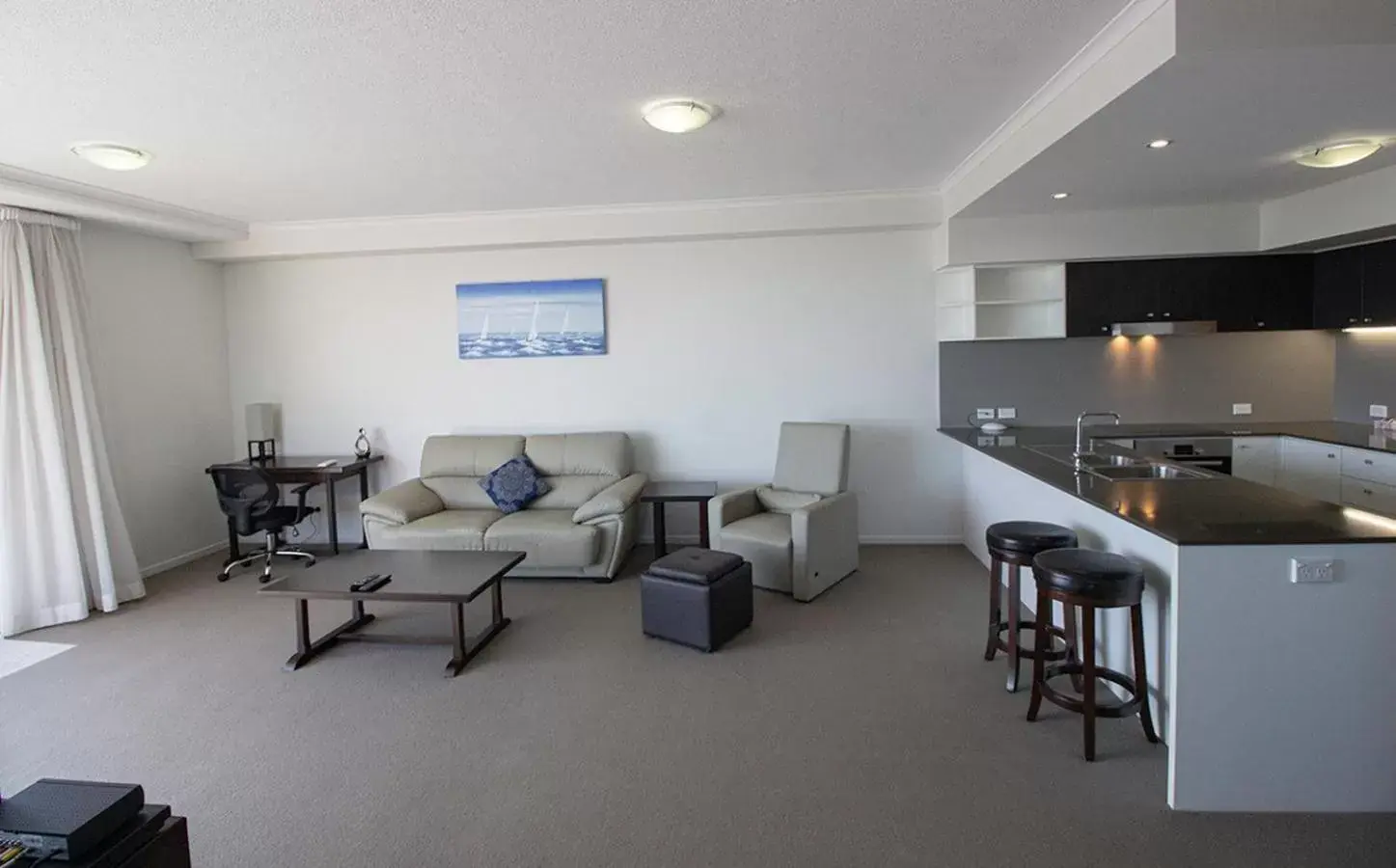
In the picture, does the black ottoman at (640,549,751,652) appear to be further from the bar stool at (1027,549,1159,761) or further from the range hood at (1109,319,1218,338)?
the range hood at (1109,319,1218,338)

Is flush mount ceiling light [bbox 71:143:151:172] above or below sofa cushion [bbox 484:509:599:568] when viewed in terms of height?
above

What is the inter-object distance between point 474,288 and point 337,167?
1734mm

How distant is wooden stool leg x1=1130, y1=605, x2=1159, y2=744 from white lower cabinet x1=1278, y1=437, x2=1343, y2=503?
2638 mm

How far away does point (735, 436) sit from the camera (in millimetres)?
5828

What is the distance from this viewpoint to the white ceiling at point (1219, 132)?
2.47m

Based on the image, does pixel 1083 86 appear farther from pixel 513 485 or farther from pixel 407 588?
pixel 513 485

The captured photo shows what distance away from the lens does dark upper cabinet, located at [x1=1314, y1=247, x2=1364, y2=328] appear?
4.77m

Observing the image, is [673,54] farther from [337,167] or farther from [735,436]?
[735,436]

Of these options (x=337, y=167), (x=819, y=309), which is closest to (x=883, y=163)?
(x=819, y=309)

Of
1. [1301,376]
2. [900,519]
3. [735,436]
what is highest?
[1301,376]

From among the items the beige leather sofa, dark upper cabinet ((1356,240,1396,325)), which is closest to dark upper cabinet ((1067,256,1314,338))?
dark upper cabinet ((1356,240,1396,325))

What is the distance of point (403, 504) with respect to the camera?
5.16 meters

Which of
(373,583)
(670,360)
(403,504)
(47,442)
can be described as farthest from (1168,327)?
(47,442)

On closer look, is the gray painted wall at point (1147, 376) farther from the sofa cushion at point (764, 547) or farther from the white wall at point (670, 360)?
the sofa cushion at point (764, 547)
